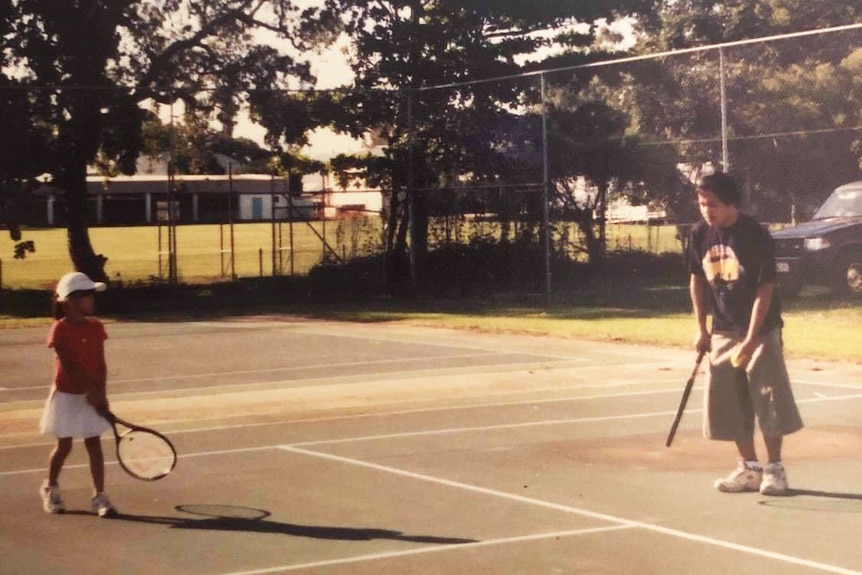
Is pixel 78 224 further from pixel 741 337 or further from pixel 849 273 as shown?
pixel 741 337

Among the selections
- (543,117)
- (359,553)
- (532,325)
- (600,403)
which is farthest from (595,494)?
(543,117)

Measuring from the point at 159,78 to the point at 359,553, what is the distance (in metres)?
24.1

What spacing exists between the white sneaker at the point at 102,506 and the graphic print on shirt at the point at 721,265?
3.91 meters

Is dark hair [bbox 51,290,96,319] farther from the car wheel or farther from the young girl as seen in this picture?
the car wheel

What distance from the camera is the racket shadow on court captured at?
8031mm

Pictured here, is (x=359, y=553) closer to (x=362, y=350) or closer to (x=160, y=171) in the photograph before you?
(x=362, y=350)

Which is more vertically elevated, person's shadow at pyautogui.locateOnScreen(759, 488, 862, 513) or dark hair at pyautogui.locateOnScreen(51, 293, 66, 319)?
dark hair at pyautogui.locateOnScreen(51, 293, 66, 319)

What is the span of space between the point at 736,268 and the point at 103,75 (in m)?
22.6

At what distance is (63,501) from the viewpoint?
9.35 meters

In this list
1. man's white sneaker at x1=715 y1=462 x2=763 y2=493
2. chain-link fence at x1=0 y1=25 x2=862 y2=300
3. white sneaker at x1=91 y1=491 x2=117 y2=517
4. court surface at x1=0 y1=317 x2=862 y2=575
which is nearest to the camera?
court surface at x1=0 y1=317 x2=862 y2=575

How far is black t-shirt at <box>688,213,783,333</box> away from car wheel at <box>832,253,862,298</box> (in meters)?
14.8

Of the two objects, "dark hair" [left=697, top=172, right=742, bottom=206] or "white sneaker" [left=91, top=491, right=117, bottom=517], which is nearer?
"white sneaker" [left=91, top=491, right=117, bottom=517]

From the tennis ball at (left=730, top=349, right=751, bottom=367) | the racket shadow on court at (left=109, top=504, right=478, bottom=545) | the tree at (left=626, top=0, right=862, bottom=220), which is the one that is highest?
the tree at (left=626, top=0, right=862, bottom=220)

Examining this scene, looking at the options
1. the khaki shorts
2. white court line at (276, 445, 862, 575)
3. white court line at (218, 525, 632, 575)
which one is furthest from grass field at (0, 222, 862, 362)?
white court line at (218, 525, 632, 575)
